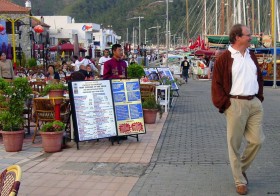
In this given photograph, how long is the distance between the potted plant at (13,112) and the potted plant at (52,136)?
43cm

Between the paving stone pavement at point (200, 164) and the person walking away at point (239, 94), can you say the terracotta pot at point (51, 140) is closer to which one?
the paving stone pavement at point (200, 164)

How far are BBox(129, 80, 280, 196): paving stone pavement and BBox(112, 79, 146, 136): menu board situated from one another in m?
0.60

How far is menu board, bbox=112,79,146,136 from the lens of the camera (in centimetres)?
906

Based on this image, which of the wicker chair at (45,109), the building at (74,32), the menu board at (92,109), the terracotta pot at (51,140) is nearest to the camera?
the terracotta pot at (51,140)

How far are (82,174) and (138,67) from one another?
636 centimetres

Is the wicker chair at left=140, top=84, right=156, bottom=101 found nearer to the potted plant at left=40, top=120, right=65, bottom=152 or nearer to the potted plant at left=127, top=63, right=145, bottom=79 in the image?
the potted plant at left=127, top=63, right=145, bottom=79

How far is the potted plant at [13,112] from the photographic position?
8.37m

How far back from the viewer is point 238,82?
5.71m

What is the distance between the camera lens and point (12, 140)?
839 centimetres

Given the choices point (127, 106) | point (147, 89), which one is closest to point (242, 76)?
point (127, 106)

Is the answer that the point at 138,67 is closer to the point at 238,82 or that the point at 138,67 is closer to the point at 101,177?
the point at 101,177

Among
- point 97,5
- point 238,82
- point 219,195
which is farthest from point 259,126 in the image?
point 97,5

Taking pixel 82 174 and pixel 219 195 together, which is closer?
pixel 219 195

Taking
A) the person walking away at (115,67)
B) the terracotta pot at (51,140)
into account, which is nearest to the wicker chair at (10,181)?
the terracotta pot at (51,140)
